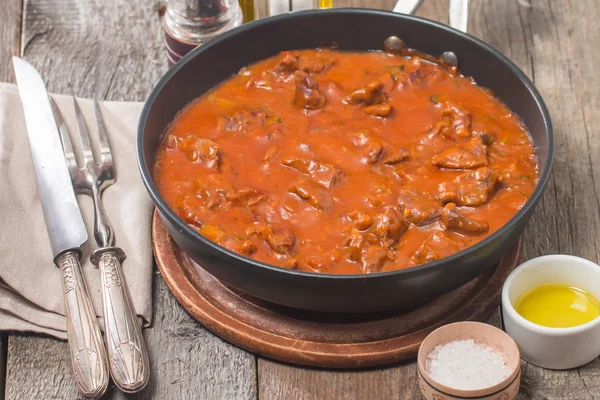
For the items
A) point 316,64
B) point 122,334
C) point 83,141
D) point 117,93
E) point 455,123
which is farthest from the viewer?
point 117,93

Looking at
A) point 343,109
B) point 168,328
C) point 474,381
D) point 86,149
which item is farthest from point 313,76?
point 474,381

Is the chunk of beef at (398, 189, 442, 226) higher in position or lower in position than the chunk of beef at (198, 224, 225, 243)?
higher

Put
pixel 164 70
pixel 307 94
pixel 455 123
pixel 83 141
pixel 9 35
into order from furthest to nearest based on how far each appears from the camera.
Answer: pixel 9 35
pixel 164 70
pixel 83 141
pixel 307 94
pixel 455 123

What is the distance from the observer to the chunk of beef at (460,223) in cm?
326

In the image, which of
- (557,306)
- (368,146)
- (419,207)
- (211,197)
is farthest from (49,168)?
(557,306)

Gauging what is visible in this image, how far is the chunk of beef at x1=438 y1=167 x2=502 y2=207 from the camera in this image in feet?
11.1

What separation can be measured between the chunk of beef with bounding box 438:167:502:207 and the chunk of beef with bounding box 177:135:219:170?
0.88m

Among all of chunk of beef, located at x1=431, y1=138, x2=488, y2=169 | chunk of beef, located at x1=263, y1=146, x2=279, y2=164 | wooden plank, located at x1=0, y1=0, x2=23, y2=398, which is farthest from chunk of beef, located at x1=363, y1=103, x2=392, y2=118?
wooden plank, located at x1=0, y1=0, x2=23, y2=398

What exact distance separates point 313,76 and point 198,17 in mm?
690

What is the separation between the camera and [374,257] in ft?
10.4

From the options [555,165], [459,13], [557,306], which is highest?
[459,13]

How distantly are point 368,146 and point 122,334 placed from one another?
3.93 feet

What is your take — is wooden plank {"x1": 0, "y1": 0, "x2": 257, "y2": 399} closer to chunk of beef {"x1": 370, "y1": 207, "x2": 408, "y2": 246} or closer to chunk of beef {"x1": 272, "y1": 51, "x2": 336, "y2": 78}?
chunk of beef {"x1": 370, "y1": 207, "x2": 408, "y2": 246}

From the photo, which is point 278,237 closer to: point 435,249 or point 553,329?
point 435,249
